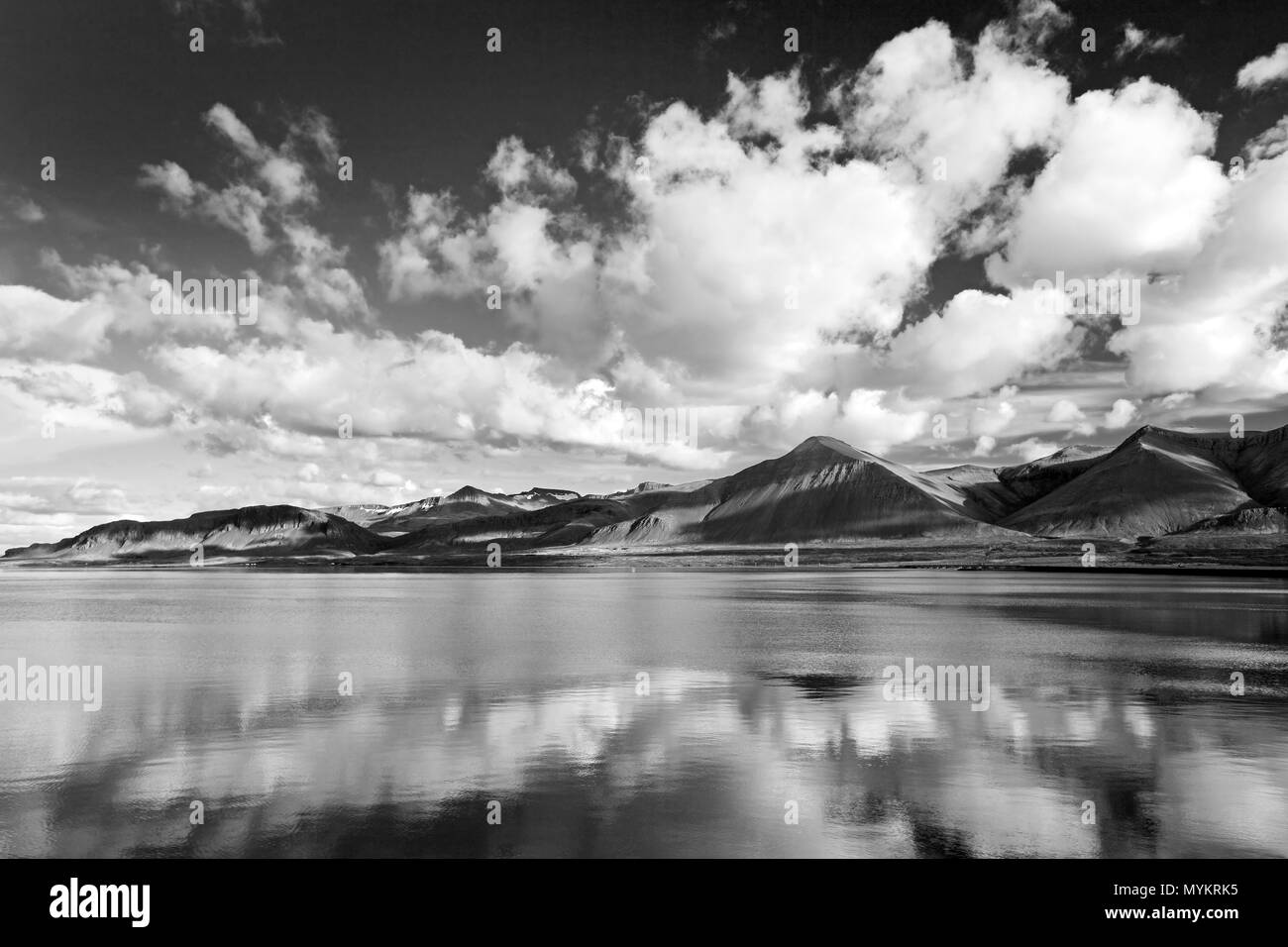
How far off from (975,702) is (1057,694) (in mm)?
3336

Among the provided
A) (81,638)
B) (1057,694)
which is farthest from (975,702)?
(81,638)

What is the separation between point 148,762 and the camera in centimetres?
1938

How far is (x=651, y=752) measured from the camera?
20.1m

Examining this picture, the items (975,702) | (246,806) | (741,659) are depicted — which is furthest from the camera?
(741,659)

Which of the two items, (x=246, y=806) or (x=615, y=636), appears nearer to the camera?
(x=246, y=806)

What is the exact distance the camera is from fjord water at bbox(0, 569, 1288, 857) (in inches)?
573

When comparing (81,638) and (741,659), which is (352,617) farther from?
(741,659)

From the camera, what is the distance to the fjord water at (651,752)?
47.8 feet

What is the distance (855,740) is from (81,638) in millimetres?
46871
